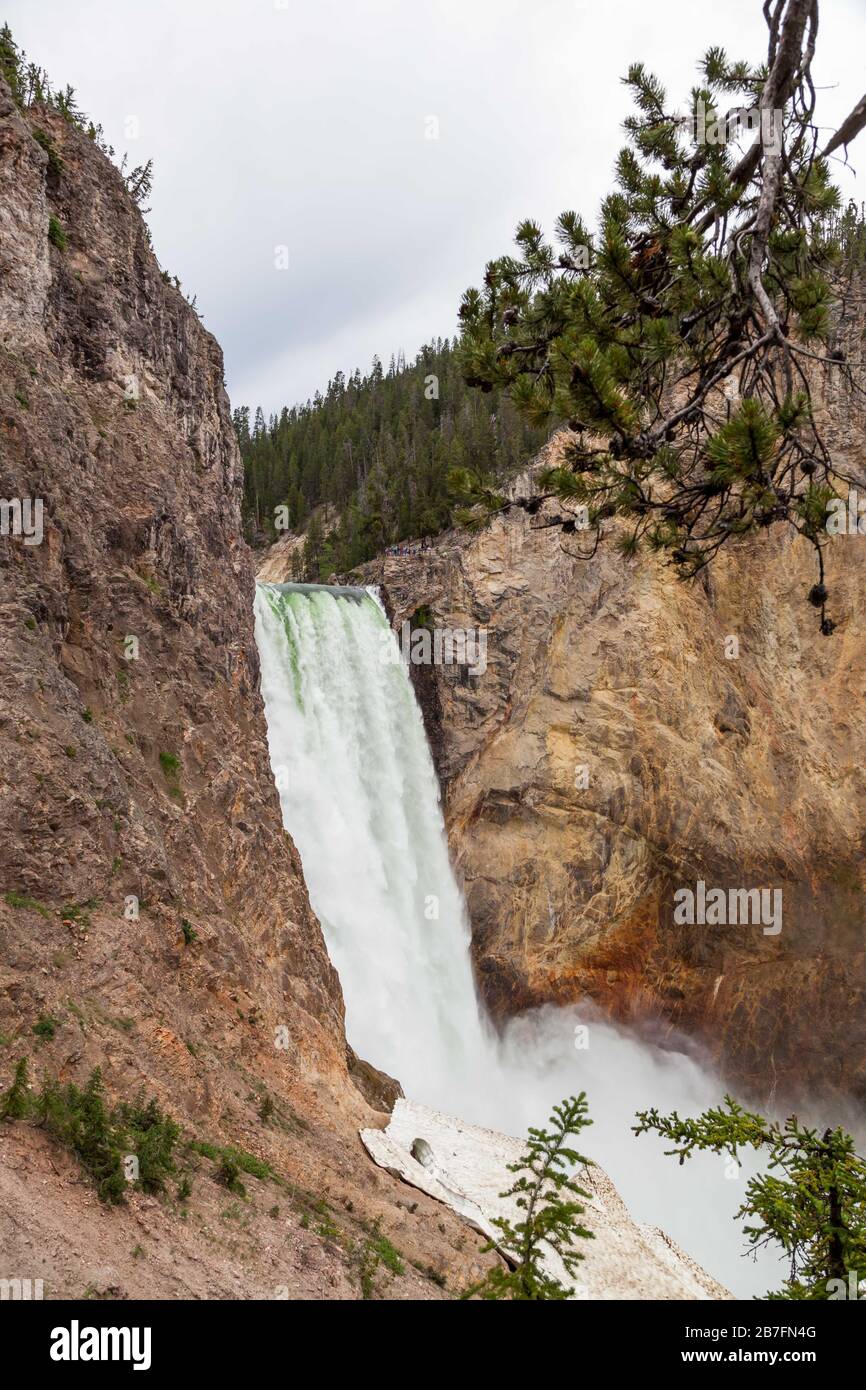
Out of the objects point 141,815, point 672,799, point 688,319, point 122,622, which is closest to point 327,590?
point 672,799

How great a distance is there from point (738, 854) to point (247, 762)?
15.1 metres

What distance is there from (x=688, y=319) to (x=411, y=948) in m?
19.5

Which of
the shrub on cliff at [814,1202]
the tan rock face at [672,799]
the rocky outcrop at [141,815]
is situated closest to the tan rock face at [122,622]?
the rocky outcrop at [141,815]

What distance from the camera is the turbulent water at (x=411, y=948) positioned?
20.0 m

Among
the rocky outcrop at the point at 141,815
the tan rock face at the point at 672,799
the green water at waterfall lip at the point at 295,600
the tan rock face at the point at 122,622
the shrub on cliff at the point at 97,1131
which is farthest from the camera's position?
the tan rock face at the point at 672,799

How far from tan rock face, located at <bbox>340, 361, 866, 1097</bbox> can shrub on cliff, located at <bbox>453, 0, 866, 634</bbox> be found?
62.8 ft

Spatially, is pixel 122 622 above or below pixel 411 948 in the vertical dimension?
above

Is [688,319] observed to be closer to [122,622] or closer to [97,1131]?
→ [97,1131]

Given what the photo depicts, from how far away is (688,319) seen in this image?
4.75m

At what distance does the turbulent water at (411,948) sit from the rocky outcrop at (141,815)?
127 inches

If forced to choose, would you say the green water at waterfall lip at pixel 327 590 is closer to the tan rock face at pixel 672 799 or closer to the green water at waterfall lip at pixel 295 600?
the green water at waterfall lip at pixel 295 600
